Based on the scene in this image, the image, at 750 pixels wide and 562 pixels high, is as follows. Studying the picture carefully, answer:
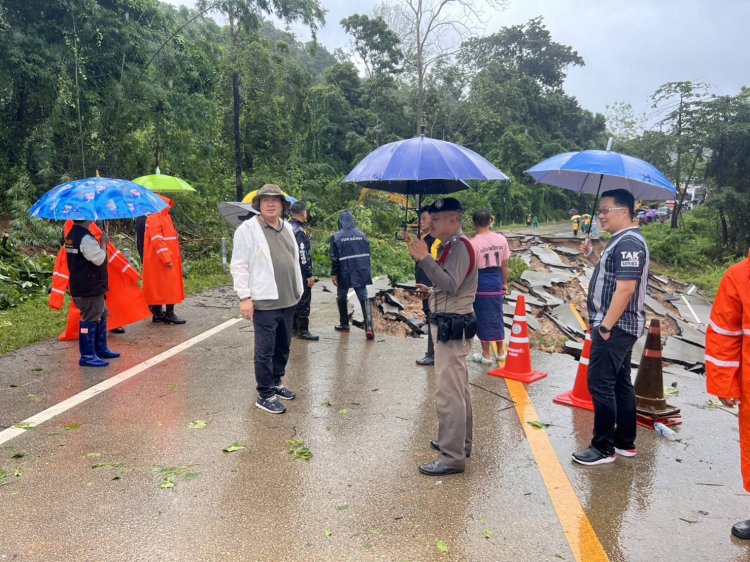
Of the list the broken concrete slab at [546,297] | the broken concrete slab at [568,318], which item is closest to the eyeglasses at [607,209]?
the broken concrete slab at [568,318]

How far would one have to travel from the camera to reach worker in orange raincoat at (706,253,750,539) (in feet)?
10.1

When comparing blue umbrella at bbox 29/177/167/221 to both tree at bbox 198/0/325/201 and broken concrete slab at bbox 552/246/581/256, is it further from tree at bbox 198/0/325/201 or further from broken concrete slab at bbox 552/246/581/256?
broken concrete slab at bbox 552/246/581/256

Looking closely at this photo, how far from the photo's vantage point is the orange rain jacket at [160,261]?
7465 millimetres

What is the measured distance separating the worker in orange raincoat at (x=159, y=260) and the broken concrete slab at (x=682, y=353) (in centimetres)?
768

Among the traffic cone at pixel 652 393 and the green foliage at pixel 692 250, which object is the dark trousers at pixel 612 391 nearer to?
the traffic cone at pixel 652 393

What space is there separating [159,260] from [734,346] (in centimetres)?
675

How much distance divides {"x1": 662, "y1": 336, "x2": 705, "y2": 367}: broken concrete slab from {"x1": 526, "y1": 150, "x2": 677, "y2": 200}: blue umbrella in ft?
14.1

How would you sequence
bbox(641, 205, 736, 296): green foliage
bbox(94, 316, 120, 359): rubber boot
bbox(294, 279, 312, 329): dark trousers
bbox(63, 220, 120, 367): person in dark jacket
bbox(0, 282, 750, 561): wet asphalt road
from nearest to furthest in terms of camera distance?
bbox(0, 282, 750, 561): wet asphalt road → bbox(63, 220, 120, 367): person in dark jacket → bbox(94, 316, 120, 359): rubber boot → bbox(294, 279, 312, 329): dark trousers → bbox(641, 205, 736, 296): green foliage

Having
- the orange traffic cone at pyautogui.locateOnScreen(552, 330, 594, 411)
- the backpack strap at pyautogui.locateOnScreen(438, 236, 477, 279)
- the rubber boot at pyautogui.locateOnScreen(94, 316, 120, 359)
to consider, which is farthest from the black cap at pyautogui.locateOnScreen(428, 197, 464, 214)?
the rubber boot at pyautogui.locateOnScreen(94, 316, 120, 359)

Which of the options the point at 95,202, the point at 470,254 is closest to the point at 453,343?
the point at 470,254

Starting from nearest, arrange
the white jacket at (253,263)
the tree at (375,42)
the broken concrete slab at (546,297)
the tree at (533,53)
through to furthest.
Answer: the white jacket at (253,263)
the broken concrete slab at (546,297)
the tree at (375,42)
the tree at (533,53)

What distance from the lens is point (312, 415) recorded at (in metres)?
4.77

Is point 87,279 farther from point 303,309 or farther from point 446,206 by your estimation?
point 446,206

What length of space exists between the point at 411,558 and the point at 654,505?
66.4 inches
